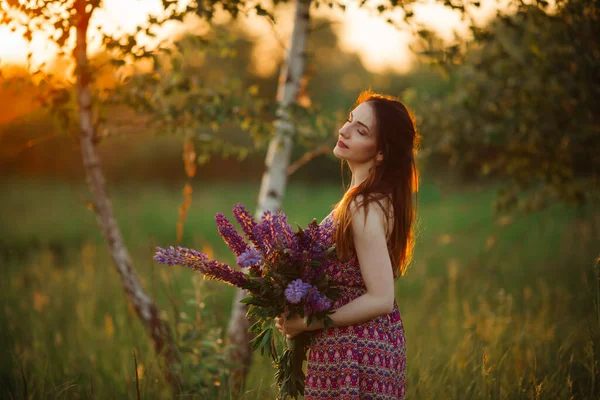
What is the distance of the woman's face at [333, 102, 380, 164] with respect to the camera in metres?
2.22

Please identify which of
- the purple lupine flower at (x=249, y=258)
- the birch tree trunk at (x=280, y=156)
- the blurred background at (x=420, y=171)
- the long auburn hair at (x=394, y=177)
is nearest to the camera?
the purple lupine flower at (x=249, y=258)

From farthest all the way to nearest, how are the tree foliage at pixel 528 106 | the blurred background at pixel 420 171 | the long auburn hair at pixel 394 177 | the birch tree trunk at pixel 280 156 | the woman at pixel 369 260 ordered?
the birch tree trunk at pixel 280 156, the tree foliage at pixel 528 106, the blurred background at pixel 420 171, the long auburn hair at pixel 394 177, the woman at pixel 369 260

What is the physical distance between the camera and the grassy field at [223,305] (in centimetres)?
307

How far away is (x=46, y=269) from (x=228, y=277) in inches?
215

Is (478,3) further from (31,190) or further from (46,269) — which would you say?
(31,190)

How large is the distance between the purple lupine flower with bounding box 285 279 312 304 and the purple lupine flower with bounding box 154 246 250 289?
0.21 metres

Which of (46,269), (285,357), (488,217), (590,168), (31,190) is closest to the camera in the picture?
(285,357)

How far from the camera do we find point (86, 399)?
303cm

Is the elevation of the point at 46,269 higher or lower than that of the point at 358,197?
higher

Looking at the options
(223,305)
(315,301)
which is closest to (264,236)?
(315,301)

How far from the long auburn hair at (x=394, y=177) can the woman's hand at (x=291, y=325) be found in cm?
29

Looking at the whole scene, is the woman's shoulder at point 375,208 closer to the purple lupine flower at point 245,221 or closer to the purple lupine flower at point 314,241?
the purple lupine flower at point 314,241

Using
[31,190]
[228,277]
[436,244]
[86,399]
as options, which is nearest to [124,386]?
[86,399]

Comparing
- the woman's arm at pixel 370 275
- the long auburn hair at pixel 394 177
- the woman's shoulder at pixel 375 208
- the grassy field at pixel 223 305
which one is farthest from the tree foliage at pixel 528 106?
the woman's arm at pixel 370 275
